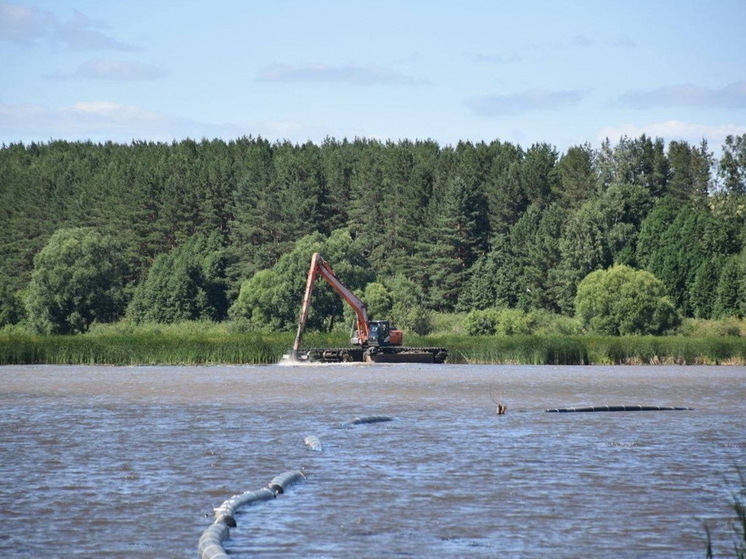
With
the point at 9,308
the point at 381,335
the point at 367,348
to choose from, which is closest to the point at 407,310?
the point at 381,335

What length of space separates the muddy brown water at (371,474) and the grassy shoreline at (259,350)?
25.6m

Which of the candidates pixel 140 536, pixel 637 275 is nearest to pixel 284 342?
pixel 637 275

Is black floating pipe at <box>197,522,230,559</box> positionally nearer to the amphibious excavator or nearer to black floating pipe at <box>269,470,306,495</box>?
black floating pipe at <box>269,470,306,495</box>

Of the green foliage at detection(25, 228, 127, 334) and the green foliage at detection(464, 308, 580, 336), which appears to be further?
the green foliage at detection(25, 228, 127, 334)

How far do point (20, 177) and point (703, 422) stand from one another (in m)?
136

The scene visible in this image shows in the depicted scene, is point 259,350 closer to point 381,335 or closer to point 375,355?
point 375,355

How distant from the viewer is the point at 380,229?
5325 inches

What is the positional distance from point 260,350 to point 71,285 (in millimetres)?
45234

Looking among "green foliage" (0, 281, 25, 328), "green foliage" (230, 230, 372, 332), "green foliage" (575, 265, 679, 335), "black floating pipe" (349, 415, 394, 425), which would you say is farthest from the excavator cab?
"green foliage" (0, 281, 25, 328)

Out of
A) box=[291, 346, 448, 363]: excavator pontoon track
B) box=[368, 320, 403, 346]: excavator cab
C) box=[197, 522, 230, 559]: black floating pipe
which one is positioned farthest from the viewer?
box=[368, 320, 403, 346]: excavator cab

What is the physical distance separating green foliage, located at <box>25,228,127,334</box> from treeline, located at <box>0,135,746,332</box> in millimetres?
190

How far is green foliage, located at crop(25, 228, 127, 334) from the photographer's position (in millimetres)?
114250

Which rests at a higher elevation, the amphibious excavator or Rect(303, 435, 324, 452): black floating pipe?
the amphibious excavator

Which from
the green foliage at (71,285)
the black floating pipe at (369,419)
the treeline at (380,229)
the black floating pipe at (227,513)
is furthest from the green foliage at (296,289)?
the black floating pipe at (227,513)
